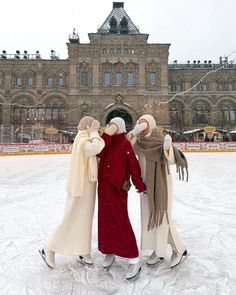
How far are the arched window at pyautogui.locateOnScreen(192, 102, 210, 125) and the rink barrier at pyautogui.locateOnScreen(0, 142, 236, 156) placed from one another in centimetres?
1233

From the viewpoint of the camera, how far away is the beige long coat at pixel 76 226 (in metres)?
2.68

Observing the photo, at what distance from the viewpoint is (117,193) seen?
2613mm

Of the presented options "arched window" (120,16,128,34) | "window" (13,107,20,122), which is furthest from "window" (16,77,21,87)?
"arched window" (120,16,128,34)

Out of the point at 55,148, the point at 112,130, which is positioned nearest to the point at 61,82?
the point at 55,148

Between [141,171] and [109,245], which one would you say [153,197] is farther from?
[109,245]

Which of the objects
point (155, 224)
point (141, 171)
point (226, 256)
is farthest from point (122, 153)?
point (226, 256)

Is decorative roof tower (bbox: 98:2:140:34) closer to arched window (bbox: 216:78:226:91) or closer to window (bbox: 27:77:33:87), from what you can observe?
window (bbox: 27:77:33:87)

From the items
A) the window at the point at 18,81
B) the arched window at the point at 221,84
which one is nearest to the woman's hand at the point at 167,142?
the window at the point at 18,81

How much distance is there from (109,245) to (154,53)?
106 feet

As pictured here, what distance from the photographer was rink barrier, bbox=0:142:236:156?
19.0 m

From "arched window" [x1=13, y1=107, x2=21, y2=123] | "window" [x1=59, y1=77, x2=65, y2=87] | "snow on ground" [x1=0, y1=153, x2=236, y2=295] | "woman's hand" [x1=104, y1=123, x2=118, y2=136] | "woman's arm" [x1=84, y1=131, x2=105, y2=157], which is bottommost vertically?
"snow on ground" [x1=0, y1=153, x2=236, y2=295]

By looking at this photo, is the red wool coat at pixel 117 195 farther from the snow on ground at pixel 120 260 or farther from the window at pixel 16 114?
the window at pixel 16 114

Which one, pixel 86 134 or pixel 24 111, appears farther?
pixel 24 111

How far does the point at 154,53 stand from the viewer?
32.3 m
